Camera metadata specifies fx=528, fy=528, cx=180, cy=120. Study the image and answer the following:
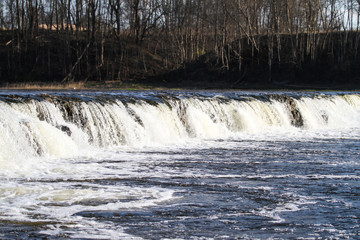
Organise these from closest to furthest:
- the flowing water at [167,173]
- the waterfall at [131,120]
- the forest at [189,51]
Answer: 1. the flowing water at [167,173]
2. the waterfall at [131,120]
3. the forest at [189,51]

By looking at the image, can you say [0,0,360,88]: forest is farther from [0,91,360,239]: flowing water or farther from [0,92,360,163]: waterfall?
[0,91,360,239]: flowing water

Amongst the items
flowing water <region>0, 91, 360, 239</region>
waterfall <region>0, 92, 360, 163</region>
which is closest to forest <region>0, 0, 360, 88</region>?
waterfall <region>0, 92, 360, 163</region>

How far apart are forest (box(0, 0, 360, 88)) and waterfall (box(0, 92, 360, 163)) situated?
20039 millimetres

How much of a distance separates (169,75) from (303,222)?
129 ft

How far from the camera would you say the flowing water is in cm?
674

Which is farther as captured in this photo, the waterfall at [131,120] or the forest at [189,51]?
the forest at [189,51]

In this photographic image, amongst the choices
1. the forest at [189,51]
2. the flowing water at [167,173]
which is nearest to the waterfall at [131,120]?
the flowing water at [167,173]

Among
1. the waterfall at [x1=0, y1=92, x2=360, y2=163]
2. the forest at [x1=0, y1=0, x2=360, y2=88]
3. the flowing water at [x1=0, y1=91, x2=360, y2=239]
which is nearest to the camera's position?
the flowing water at [x1=0, y1=91, x2=360, y2=239]

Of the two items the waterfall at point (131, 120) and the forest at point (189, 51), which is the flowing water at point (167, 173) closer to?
the waterfall at point (131, 120)

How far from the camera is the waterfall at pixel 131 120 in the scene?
12.2 meters

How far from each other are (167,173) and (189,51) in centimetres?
3951

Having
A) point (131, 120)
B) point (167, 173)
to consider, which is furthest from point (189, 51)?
point (167, 173)

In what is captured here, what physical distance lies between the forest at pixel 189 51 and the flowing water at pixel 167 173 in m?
24.0

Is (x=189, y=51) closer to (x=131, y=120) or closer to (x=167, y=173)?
(x=131, y=120)
